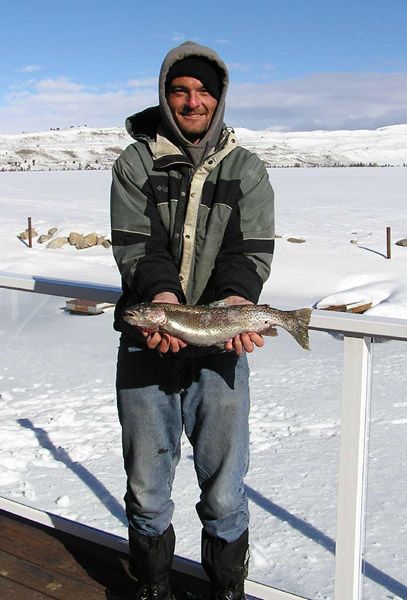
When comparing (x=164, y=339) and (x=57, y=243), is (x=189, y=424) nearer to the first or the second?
(x=164, y=339)

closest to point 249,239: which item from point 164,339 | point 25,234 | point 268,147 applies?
point 164,339

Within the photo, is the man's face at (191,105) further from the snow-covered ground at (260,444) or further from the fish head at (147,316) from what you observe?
the snow-covered ground at (260,444)

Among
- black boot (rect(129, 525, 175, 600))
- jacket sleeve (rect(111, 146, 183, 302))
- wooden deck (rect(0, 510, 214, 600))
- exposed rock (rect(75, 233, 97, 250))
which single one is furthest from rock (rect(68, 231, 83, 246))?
jacket sleeve (rect(111, 146, 183, 302))

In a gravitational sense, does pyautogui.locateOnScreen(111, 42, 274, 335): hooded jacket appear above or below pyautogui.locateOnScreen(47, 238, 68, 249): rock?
above

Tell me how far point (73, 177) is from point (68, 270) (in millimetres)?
38128

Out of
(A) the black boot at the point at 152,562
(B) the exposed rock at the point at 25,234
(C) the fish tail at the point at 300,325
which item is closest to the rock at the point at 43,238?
(B) the exposed rock at the point at 25,234

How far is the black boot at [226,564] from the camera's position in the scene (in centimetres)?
238

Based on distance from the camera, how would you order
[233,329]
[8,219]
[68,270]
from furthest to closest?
[8,219]
[68,270]
[233,329]

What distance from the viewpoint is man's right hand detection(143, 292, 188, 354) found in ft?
6.81

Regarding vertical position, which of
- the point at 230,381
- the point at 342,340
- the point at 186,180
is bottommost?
the point at 230,381

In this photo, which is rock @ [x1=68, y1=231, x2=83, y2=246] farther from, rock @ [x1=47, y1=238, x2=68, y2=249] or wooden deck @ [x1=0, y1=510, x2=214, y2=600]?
wooden deck @ [x1=0, y1=510, x2=214, y2=600]

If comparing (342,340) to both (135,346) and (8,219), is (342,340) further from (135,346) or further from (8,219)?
(8,219)

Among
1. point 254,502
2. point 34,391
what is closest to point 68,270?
point 34,391

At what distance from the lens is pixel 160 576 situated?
8.04 feet
